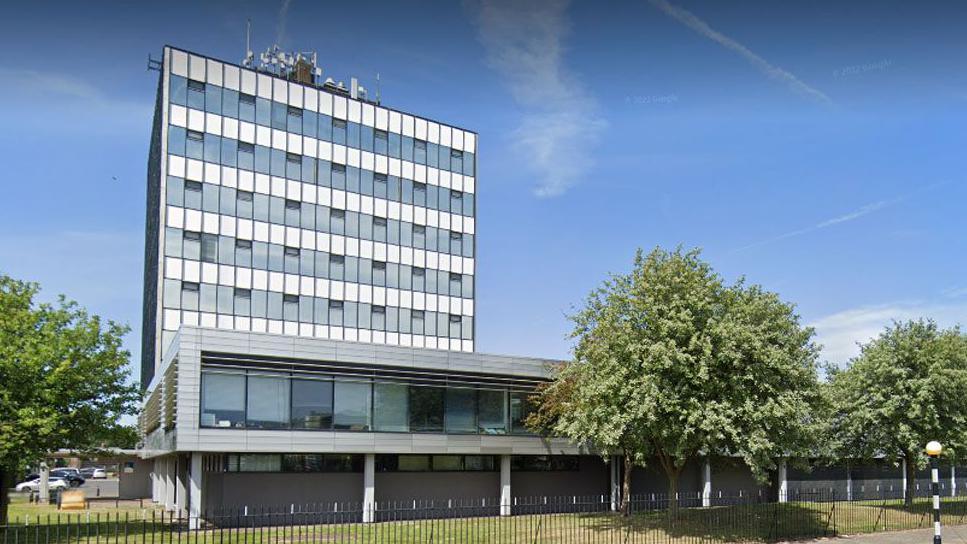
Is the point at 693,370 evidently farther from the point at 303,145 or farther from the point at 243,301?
the point at 303,145

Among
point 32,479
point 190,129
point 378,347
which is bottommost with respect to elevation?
point 32,479

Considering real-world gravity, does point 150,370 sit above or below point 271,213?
below

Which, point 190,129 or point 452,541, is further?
point 190,129

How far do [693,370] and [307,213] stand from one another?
3768 cm

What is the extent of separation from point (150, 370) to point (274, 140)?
18.5 meters

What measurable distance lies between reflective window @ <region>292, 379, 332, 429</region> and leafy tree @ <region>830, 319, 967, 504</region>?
2292cm

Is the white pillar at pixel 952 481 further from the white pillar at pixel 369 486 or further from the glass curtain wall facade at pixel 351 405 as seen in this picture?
the white pillar at pixel 369 486

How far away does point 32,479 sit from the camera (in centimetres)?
7450

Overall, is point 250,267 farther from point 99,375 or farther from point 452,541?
point 452,541

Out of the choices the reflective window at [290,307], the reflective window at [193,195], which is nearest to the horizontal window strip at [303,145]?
the reflective window at [193,195]

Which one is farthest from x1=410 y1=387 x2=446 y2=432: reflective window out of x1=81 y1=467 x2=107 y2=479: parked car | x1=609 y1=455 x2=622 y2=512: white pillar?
x1=81 y1=467 x2=107 y2=479: parked car

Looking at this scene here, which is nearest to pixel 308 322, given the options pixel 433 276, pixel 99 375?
pixel 433 276

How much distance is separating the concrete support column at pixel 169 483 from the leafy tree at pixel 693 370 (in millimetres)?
22507

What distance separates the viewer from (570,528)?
103 ft
